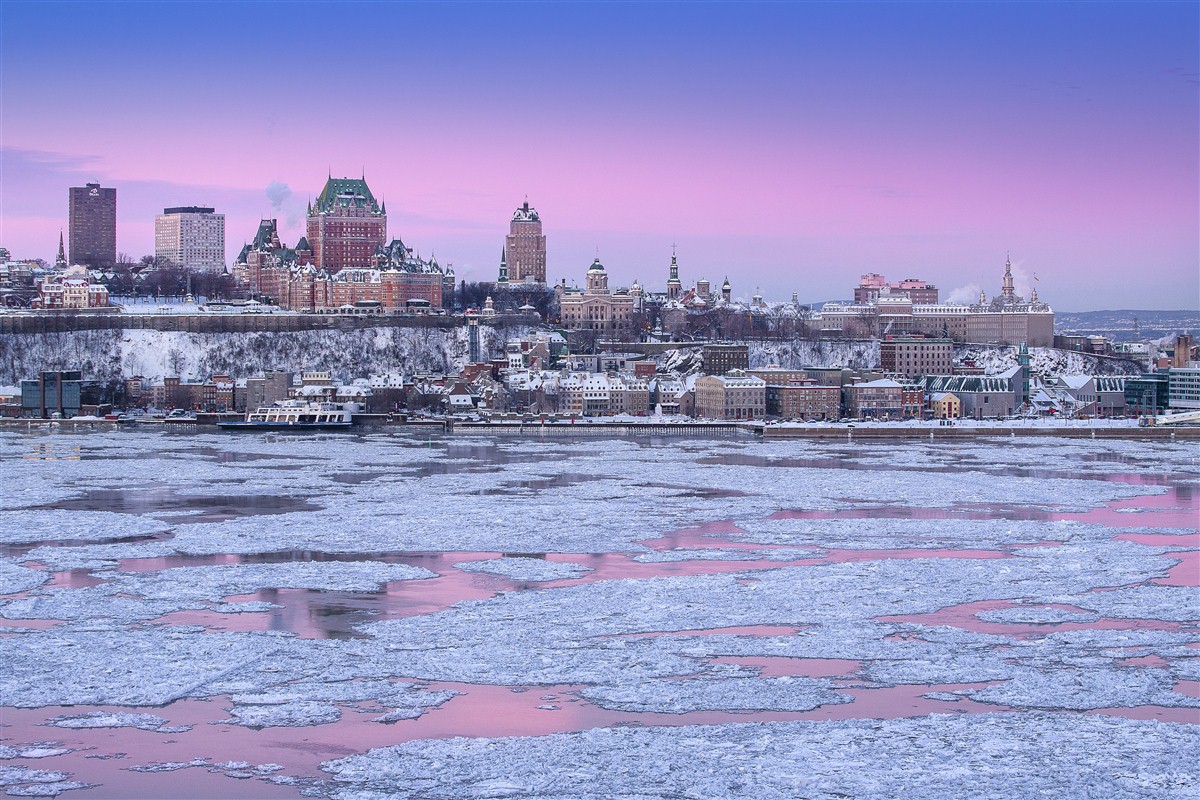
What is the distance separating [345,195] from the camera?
104 metres

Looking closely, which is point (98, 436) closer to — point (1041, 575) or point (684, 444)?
point (684, 444)

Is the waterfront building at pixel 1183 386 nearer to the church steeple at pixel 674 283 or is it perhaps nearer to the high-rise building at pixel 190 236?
the church steeple at pixel 674 283

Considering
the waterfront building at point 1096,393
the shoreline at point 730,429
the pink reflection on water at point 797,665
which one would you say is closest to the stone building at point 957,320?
the waterfront building at point 1096,393

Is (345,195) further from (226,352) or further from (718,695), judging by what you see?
(718,695)

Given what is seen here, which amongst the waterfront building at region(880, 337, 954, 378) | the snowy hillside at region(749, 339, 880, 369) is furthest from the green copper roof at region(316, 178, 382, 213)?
the waterfront building at region(880, 337, 954, 378)

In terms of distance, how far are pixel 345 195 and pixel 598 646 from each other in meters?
92.7

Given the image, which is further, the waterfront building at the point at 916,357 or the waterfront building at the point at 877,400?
the waterfront building at the point at 916,357

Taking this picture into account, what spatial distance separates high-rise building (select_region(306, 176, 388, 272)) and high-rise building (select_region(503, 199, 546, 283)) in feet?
31.1

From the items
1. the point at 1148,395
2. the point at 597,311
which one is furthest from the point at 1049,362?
the point at 597,311

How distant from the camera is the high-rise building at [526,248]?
351 ft

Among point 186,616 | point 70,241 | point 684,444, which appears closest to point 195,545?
point 186,616

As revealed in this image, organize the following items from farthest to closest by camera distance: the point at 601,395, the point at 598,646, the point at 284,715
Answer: the point at 601,395 < the point at 598,646 < the point at 284,715

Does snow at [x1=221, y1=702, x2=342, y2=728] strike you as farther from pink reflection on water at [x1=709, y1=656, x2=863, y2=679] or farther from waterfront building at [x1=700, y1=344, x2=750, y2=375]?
waterfront building at [x1=700, y1=344, x2=750, y2=375]

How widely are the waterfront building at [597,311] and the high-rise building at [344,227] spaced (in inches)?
683
